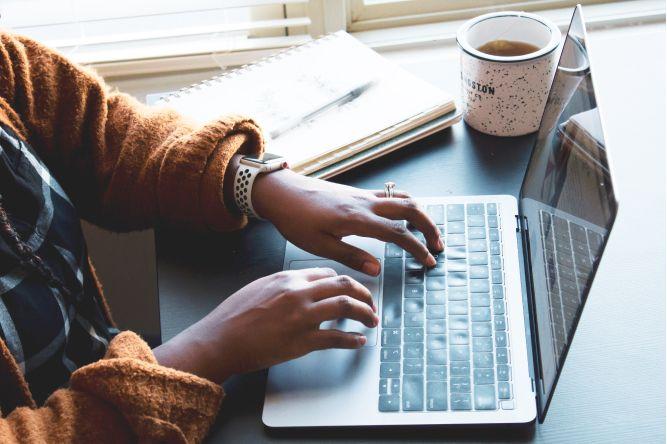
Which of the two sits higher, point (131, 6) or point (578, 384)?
point (131, 6)

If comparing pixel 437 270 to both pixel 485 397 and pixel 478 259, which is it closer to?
pixel 478 259

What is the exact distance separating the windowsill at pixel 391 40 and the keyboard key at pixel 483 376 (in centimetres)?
68

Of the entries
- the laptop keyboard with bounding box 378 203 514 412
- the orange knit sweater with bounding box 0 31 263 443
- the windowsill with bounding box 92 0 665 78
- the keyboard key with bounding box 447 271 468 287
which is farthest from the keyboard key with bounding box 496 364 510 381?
the windowsill with bounding box 92 0 665 78

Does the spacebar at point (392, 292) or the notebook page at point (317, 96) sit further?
the notebook page at point (317, 96)

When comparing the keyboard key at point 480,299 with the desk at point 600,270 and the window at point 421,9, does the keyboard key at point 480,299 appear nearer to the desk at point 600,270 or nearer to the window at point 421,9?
the desk at point 600,270

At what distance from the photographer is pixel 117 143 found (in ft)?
2.98

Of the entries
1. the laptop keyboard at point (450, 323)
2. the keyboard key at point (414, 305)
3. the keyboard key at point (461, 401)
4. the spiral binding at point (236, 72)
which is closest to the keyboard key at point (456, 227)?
the laptop keyboard at point (450, 323)

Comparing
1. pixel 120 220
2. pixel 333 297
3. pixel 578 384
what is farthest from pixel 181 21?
pixel 578 384

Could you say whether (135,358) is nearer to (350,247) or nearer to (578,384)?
(350,247)

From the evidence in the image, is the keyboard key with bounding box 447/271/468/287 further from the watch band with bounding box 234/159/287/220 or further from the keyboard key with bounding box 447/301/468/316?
the watch band with bounding box 234/159/287/220

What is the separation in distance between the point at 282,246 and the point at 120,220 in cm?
20

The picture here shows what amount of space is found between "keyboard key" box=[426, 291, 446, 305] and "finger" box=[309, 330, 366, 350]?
3.4 inches

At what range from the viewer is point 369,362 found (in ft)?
2.34

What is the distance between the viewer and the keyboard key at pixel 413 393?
0.67m
